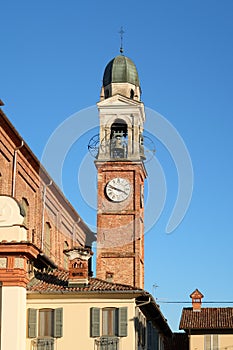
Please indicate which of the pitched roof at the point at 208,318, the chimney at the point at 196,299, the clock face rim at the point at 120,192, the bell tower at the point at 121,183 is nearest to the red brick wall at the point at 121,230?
the bell tower at the point at 121,183

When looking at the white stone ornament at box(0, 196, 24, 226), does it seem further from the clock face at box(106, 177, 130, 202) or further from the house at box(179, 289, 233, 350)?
the house at box(179, 289, 233, 350)

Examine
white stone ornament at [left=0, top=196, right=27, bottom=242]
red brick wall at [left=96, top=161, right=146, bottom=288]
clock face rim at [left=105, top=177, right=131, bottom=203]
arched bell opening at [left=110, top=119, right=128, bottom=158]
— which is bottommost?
white stone ornament at [left=0, top=196, right=27, bottom=242]

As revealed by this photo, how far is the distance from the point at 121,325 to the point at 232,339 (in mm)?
23484

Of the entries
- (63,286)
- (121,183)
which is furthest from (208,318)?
(63,286)

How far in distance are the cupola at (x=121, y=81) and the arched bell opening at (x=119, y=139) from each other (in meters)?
1.95

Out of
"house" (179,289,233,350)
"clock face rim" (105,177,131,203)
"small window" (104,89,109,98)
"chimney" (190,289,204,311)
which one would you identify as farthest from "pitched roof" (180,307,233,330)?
"small window" (104,89,109,98)

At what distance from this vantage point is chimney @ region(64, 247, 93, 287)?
1128 inches

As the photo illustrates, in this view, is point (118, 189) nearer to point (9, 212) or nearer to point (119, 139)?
point (119, 139)

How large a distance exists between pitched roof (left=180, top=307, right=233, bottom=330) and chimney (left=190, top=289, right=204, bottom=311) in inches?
12.7

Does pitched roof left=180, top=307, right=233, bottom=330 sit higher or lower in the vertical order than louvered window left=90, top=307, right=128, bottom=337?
higher

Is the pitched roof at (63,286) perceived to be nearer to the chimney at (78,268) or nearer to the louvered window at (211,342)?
the chimney at (78,268)

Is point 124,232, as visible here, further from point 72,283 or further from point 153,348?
point 72,283

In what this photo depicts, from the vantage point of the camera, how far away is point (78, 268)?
2898cm

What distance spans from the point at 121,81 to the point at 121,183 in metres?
6.89
